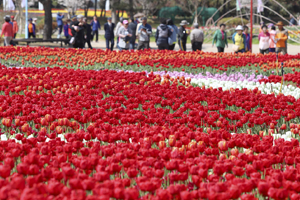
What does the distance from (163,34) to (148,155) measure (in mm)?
12359

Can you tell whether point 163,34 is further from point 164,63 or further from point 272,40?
point 164,63

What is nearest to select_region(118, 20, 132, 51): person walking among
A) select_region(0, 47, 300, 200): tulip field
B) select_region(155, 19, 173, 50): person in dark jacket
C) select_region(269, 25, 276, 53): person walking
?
select_region(155, 19, 173, 50): person in dark jacket

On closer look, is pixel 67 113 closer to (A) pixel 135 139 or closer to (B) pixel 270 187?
(A) pixel 135 139

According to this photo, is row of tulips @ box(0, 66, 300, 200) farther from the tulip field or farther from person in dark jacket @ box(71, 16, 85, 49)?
person in dark jacket @ box(71, 16, 85, 49)

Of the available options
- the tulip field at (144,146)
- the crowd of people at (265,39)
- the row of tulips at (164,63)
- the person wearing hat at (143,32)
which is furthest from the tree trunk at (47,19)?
the tulip field at (144,146)

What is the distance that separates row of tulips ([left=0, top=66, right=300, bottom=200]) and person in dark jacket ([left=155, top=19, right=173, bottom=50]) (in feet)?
29.3

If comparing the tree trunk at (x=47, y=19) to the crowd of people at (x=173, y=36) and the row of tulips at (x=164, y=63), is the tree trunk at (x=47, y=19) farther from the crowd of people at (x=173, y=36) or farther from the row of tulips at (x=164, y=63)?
the row of tulips at (x=164, y=63)

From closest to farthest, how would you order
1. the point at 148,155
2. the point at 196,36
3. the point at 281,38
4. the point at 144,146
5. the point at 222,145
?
the point at 148,155 < the point at 144,146 < the point at 222,145 < the point at 281,38 < the point at 196,36

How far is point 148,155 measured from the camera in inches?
128

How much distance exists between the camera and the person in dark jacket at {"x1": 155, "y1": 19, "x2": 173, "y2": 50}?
15078 millimetres

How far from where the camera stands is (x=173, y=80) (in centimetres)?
833

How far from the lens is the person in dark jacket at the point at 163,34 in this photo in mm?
15078

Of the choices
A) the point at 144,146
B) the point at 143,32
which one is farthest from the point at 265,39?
the point at 144,146

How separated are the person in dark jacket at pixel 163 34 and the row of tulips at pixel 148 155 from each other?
29.3 ft
